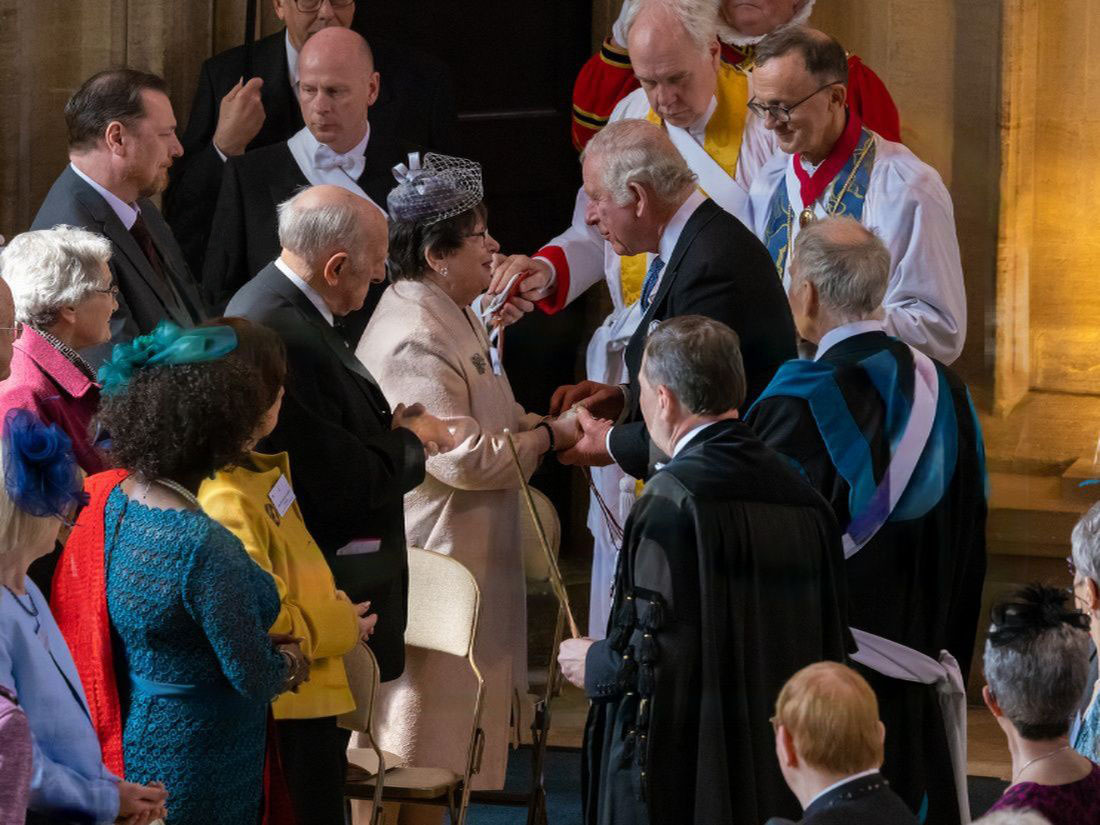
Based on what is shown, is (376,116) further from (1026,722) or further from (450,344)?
(1026,722)

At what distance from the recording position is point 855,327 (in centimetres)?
416

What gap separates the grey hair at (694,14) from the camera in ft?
18.4

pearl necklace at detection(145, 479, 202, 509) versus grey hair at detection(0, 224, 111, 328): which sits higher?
grey hair at detection(0, 224, 111, 328)

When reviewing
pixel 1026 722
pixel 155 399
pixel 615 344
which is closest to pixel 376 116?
pixel 615 344

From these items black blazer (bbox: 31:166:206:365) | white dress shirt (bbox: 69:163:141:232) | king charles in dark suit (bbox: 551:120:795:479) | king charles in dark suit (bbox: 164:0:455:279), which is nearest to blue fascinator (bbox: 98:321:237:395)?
king charles in dark suit (bbox: 551:120:795:479)

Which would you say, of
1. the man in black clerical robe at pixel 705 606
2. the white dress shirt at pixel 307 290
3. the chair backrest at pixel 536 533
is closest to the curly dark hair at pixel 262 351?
the white dress shirt at pixel 307 290

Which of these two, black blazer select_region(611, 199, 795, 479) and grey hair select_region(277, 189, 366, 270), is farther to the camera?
black blazer select_region(611, 199, 795, 479)

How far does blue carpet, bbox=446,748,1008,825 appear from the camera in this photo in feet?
18.5

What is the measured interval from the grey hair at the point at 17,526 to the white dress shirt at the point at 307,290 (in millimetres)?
1386

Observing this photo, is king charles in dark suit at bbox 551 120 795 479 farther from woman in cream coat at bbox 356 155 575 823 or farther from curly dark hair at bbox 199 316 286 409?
curly dark hair at bbox 199 316 286 409

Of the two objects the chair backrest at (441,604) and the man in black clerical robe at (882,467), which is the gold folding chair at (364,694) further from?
the man in black clerical robe at (882,467)

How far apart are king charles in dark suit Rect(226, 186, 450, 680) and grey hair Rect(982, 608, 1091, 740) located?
1604 millimetres

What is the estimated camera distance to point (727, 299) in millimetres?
4512

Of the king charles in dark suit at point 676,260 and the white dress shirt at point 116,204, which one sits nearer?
the king charles in dark suit at point 676,260
